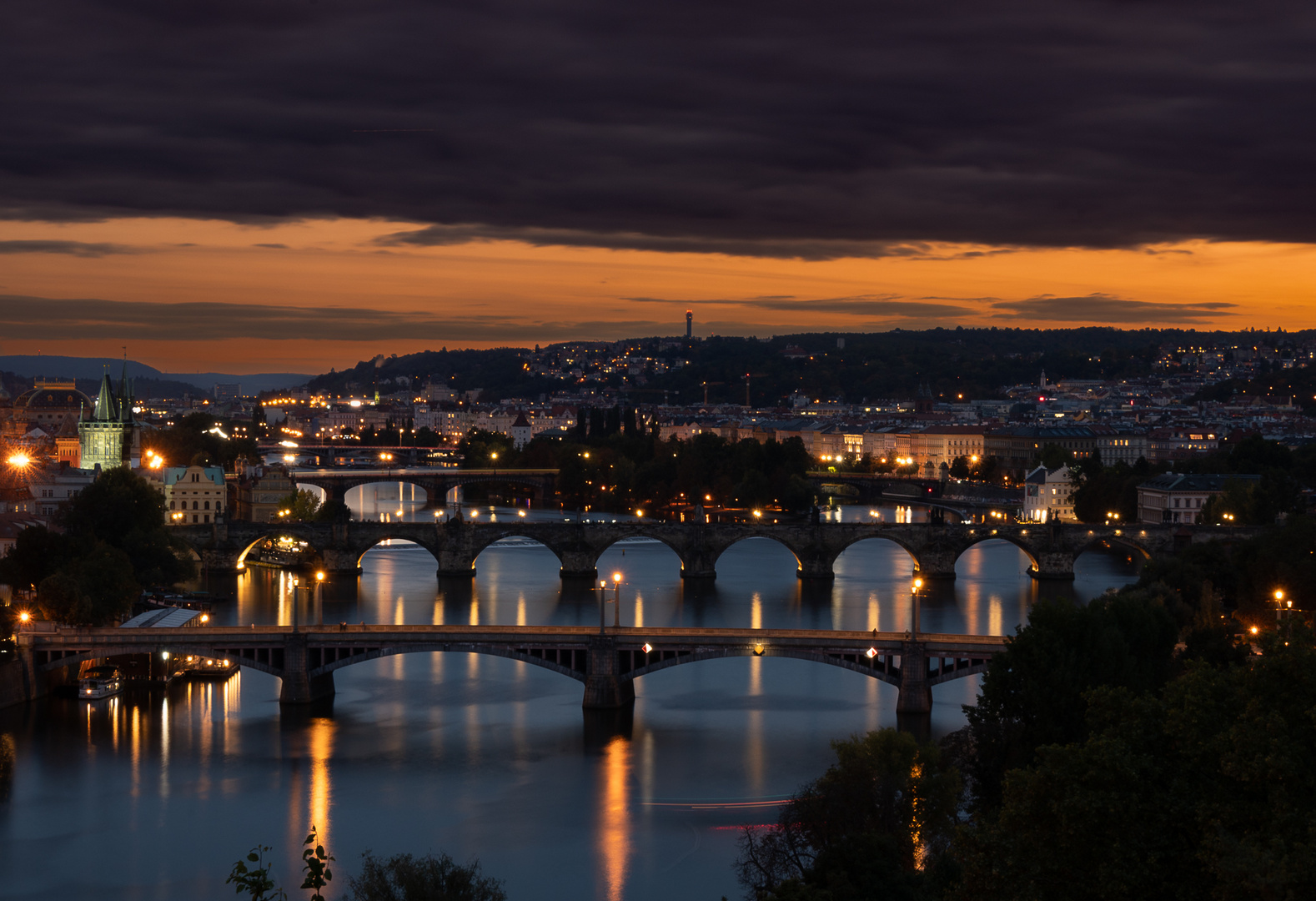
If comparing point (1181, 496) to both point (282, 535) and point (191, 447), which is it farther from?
point (191, 447)

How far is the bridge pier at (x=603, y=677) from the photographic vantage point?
23.1m

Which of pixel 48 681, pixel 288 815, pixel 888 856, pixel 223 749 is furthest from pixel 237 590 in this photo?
pixel 888 856

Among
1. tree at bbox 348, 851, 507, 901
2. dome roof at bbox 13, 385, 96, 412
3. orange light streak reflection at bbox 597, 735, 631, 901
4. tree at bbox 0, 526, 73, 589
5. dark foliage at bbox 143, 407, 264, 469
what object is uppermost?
dome roof at bbox 13, 385, 96, 412

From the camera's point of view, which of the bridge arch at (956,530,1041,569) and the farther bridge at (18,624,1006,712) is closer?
the farther bridge at (18,624,1006,712)

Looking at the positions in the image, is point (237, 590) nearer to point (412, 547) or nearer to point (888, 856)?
point (412, 547)

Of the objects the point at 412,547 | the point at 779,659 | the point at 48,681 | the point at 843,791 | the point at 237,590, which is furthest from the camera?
the point at 412,547

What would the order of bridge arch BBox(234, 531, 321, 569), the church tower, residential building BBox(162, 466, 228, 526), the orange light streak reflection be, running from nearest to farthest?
the orange light streak reflection
bridge arch BBox(234, 531, 321, 569)
residential building BBox(162, 466, 228, 526)
the church tower

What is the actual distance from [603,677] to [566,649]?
69cm

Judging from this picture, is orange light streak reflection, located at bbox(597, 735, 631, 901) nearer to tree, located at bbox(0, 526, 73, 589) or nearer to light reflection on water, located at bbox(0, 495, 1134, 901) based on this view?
light reflection on water, located at bbox(0, 495, 1134, 901)

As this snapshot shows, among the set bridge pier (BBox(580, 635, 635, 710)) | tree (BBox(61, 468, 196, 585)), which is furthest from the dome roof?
bridge pier (BBox(580, 635, 635, 710))

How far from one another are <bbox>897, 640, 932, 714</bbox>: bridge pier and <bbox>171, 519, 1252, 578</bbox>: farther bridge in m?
17.0

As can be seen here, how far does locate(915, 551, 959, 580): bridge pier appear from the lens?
39812mm

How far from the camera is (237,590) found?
36812 millimetres

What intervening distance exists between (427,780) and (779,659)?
361 inches
